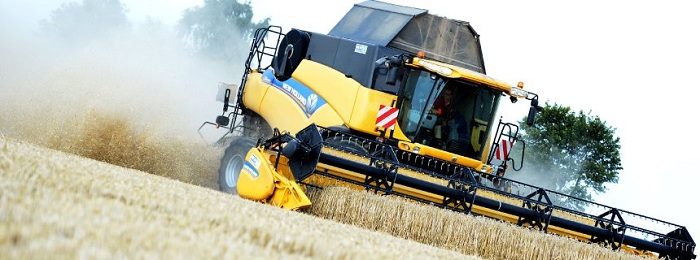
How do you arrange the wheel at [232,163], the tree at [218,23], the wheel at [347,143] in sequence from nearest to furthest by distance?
the wheel at [347,143]
the wheel at [232,163]
the tree at [218,23]

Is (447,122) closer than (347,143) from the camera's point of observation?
No

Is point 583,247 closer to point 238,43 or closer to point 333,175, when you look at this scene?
point 333,175

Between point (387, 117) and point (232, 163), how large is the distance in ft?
7.17

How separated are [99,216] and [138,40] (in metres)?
25.6

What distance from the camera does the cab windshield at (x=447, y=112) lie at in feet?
37.7

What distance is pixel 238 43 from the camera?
183 feet

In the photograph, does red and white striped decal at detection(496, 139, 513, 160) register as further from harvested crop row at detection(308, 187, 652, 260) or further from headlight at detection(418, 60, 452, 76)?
harvested crop row at detection(308, 187, 652, 260)

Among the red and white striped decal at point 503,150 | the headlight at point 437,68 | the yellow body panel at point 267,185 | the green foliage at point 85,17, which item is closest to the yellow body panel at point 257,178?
the yellow body panel at point 267,185

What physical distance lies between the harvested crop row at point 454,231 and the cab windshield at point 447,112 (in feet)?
8.18

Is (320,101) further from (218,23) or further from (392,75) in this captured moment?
(218,23)

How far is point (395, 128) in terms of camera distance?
1144cm

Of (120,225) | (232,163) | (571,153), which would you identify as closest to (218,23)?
(571,153)

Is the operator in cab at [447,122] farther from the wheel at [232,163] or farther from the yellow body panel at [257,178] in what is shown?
the yellow body panel at [257,178]

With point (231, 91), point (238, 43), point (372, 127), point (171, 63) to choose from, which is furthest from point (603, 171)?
point (238, 43)
